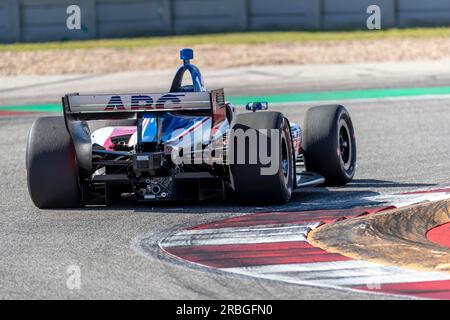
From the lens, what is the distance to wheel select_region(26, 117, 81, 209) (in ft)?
33.0

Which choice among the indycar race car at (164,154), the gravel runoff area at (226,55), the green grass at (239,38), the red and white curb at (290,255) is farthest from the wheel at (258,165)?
the green grass at (239,38)

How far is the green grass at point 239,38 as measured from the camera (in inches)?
1199

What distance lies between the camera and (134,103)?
1011cm

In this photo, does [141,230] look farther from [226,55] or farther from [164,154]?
[226,55]

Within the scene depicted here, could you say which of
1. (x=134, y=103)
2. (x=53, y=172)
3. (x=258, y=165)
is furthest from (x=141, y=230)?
(x=134, y=103)

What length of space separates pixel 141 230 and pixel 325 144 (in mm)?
2769

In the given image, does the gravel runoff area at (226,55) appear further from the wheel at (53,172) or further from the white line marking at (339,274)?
the white line marking at (339,274)

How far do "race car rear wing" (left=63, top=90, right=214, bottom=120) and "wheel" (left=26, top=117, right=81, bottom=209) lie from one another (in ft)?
0.93

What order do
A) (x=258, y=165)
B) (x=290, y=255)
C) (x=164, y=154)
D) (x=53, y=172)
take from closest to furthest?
(x=290, y=255)
(x=258, y=165)
(x=164, y=154)
(x=53, y=172)

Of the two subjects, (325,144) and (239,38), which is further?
(239,38)

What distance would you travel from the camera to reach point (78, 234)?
8.93m
